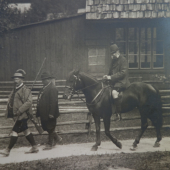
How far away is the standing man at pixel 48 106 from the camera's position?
5.25 m

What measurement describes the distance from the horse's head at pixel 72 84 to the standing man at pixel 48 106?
1.43ft

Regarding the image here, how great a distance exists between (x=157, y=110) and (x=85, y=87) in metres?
1.72

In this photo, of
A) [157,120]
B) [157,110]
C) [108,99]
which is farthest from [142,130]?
[108,99]

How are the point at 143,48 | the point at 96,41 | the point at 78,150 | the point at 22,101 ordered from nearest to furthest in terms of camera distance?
1. the point at 22,101
2. the point at 78,150
3. the point at 143,48
4. the point at 96,41

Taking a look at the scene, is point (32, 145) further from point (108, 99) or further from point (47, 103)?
point (108, 99)

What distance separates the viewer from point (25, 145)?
539 centimetres

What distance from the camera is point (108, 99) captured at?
17.6 feet

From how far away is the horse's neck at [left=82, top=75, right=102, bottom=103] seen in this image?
5195 mm

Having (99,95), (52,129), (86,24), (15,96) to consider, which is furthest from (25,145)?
(86,24)

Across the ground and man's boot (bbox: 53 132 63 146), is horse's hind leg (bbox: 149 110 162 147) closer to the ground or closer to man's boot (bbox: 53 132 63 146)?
the ground

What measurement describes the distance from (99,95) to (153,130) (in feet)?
6.00

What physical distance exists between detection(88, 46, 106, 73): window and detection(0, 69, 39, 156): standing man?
2787mm

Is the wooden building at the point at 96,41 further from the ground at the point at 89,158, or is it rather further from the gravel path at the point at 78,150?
the ground at the point at 89,158

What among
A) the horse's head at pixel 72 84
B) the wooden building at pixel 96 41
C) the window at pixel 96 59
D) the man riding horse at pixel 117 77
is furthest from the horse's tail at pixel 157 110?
the window at pixel 96 59
